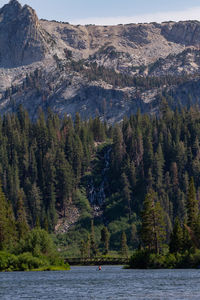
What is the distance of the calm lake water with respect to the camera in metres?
76.3

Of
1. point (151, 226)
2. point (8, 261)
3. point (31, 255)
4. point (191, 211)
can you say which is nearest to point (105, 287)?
point (31, 255)

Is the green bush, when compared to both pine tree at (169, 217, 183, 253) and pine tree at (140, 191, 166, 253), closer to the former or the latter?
pine tree at (140, 191, 166, 253)

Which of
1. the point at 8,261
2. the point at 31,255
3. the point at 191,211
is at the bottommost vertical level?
the point at 8,261

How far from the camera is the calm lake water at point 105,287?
76.3 m

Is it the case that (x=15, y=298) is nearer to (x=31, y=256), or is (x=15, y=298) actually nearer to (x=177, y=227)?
(x=31, y=256)

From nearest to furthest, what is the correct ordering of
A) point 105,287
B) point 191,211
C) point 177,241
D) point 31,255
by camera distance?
point 105,287 → point 31,255 → point 177,241 → point 191,211

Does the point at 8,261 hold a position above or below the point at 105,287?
above

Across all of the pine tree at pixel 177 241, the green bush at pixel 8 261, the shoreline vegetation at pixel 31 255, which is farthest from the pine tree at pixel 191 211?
the green bush at pixel 8 261

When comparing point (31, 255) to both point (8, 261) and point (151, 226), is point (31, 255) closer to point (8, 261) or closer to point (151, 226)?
point (8, 261)

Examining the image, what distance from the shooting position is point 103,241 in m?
192

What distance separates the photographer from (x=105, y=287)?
8844cm

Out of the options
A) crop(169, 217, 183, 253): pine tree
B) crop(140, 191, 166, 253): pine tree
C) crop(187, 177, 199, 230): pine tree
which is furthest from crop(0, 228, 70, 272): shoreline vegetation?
crop(187, 177, 199, 230): pine tree

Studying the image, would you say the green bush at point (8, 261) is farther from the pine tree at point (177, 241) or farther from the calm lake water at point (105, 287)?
the pine tree at point (177, 241)

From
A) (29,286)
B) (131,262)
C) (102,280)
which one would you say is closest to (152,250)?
(131,262)
